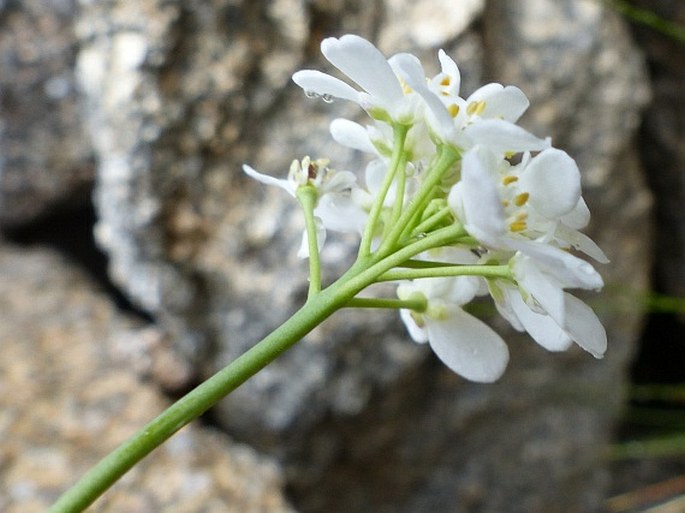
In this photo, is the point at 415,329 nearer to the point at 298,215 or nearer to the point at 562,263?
the point at 562,263

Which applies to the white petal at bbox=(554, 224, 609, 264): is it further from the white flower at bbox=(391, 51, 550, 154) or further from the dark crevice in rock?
the dark crevice in rock

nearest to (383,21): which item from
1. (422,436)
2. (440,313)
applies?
(422,436)

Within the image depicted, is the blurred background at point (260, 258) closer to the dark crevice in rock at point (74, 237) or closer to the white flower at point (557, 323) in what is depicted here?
the dark crevice in rock at point (74, 237)

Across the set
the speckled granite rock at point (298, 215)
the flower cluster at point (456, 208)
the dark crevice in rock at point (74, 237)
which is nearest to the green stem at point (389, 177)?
the flower cluster at point (456, 208)

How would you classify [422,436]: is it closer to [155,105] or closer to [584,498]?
[584,498]

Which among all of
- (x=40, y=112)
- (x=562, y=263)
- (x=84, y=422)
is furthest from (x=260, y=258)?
(x=562, y=263)

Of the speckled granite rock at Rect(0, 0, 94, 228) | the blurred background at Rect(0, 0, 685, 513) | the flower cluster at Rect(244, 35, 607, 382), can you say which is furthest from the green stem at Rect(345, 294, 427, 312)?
the speckled granite rock at Rect(0, 0, 94, 228)
